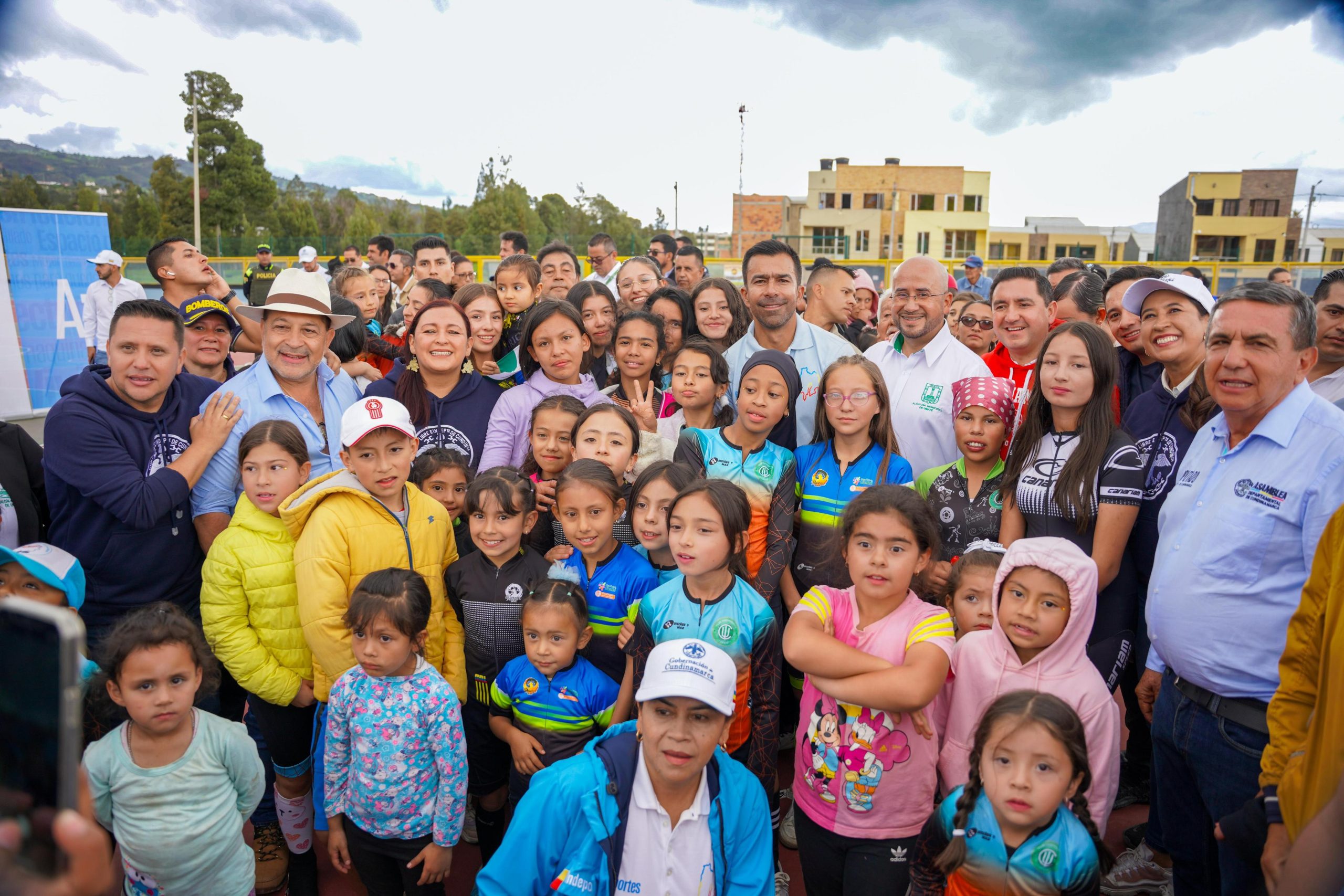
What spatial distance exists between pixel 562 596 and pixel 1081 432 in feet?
7.30

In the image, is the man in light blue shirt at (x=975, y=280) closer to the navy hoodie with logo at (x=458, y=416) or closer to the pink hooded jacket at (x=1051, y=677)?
the navy hoodie with logo at (x=458, y=416)

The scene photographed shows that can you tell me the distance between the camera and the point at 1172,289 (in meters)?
3.39

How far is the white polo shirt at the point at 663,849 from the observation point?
2.10 metres

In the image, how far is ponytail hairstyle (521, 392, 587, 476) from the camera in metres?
3.71

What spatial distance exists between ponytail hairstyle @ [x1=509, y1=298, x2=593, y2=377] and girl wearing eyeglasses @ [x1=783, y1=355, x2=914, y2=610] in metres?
1.47

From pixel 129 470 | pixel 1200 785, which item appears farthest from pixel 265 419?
pixel 1200 785

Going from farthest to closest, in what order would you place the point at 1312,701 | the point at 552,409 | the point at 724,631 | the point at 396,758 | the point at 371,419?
the point at 552,409, the point at 371,419, the point at 724,631, the point at 396,758, the point at 1312,701

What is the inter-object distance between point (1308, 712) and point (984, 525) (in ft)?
4.75

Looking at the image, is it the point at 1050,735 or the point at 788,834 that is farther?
the point at 788,834

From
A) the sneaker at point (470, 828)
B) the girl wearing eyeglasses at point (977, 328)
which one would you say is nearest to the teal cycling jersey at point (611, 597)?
the sneaker at point (470, 828)

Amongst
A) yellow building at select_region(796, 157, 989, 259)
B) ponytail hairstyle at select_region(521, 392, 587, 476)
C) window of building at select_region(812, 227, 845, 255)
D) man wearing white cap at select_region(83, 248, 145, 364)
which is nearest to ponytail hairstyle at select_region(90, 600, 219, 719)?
ponytail hairstyle at select_region(521, 392, 587, 476)

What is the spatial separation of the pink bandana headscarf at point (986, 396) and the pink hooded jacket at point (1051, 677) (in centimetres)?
91

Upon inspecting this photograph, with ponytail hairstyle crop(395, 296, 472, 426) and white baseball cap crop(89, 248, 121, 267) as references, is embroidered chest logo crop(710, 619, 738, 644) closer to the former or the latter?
ponytail hairstyle crop(395, 296, 472, 426)

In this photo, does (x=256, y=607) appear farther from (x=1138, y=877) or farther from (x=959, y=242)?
(x=959, y=242)
